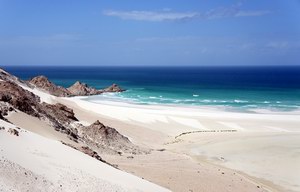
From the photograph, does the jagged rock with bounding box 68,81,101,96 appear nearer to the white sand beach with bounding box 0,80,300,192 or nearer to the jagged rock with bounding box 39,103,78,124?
the white sand beach with bounding box 0,80,300,192

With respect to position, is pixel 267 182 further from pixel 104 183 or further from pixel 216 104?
pixel 216 104

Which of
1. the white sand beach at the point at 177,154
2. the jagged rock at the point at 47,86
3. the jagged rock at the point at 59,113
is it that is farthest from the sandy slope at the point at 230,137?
the jagged rock at the point at 47,86

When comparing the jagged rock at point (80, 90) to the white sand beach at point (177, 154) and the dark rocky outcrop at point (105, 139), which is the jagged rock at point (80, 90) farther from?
the dark rocky outcrop at point (105, 139)

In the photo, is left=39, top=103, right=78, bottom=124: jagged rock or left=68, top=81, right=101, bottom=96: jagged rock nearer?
left=39, top=103, right=78, bottom=124: jagged rock

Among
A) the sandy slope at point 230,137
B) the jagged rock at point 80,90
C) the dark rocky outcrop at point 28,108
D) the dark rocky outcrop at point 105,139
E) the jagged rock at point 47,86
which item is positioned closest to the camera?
the dark rocky outcrop at point 28,108

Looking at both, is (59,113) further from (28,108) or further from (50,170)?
(50,170)

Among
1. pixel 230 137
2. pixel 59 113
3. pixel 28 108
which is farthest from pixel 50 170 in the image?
pixel 230 137

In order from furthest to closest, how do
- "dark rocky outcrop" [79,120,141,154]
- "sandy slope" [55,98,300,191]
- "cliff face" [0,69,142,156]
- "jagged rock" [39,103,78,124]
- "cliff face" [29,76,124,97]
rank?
1. "cliff face" [29,76,124,97]
2. "jagged rock" [39,103,78,124]
3. "dark rocky outcrop" [79,120,141,154]
4. "sandy slope" [55,98,300,191]
5. "cliff face" [0,69,142,156]

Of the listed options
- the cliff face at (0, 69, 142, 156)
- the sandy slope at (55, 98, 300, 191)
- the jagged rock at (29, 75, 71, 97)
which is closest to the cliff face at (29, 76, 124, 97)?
the jagged rock at (29, 75, 71, 97)

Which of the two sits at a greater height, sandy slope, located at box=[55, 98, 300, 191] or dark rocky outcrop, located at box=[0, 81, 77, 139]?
dark rocky outcrop, located at box=[0, 81, 77, 139]

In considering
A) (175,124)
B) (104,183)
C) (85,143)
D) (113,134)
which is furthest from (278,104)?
(104,183)
